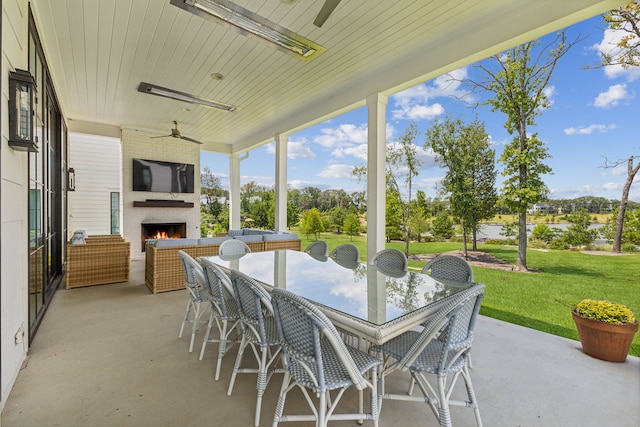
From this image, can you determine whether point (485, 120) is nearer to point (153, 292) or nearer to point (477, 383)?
point (477, 383)

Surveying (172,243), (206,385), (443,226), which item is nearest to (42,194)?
(172,243)

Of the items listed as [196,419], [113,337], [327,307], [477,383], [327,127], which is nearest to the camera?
[327,307]

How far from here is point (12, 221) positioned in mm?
1979

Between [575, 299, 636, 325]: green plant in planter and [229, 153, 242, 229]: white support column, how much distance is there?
770 centimetres

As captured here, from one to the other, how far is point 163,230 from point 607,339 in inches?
327

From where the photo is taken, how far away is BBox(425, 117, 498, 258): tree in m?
4.68

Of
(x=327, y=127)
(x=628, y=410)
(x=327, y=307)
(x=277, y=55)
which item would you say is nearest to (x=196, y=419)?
(x=327, y=307)

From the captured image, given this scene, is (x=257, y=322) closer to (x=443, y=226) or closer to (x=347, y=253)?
(x=347, y=253)

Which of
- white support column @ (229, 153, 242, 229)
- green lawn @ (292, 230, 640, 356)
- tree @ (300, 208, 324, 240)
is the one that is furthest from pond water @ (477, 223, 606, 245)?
white support column @ (229, 153, 242, 229)

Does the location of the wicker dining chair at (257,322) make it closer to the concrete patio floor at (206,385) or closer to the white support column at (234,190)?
the concrete patio floor at (206,385)

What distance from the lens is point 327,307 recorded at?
1.63 metres

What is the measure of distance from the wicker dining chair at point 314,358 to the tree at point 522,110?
12.3 feet

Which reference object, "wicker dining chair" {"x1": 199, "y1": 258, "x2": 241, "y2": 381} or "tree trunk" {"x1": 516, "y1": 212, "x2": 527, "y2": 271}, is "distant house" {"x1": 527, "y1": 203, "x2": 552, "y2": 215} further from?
"wicker dining chair" {"x1": 199, "y1": 258, "x2": 241, "y2": 381}

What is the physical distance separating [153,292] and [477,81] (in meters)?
6.03
